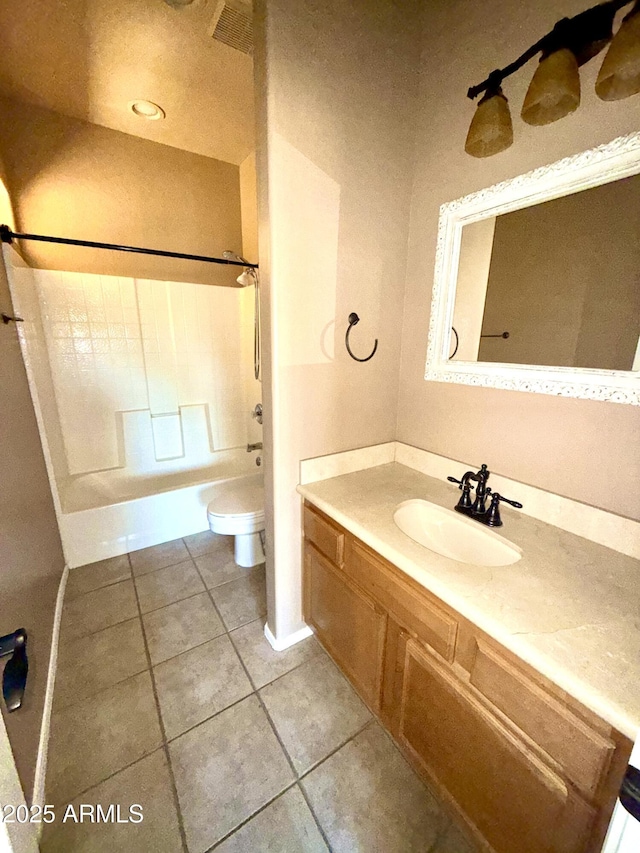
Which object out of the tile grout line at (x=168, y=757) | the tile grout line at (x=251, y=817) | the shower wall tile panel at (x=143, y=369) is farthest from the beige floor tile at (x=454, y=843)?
the shower wall tile panel at (x=143, y=369)

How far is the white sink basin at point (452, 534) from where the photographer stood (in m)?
1.07

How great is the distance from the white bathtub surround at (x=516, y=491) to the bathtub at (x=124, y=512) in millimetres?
1366

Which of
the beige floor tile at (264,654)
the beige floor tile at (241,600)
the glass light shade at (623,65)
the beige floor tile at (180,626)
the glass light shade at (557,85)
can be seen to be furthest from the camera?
the beige floor tile at (241,600)

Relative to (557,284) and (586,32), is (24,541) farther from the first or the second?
(586,32)

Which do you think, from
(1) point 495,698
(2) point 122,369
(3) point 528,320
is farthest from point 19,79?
(1) point 495,698

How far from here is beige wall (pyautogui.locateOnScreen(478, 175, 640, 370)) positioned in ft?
3.04

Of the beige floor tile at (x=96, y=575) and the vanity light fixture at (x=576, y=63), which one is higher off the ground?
the vanity light fixture at (x=576, y=63)

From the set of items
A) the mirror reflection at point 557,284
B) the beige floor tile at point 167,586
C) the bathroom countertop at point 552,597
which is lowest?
the beige floor tile at point 167,586

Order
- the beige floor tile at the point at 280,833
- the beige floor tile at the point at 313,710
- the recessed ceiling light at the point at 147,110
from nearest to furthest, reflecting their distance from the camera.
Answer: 1. the beige floor tile at the point at 280,833
2. the beige floor tile at the point at 313,710
3. the recessed ceiling light at the point at 147,110

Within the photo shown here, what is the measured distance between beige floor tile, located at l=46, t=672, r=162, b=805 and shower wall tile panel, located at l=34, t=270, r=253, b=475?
1632 millimetres

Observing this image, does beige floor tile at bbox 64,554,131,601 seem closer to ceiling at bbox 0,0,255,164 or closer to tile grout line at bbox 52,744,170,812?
tile grout line at bbox 52,744,170,812

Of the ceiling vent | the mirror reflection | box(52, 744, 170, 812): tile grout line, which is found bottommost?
box(52, 744, 170, 812): tile grout line

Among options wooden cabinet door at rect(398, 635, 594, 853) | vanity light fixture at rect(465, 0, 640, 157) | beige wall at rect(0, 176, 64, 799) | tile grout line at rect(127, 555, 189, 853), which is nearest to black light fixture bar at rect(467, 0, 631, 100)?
vanity light fixture at rect(465, 0, 640, 157)

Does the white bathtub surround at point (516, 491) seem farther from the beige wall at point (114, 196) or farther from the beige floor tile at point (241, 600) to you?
the beige wall at point (114, 196)
